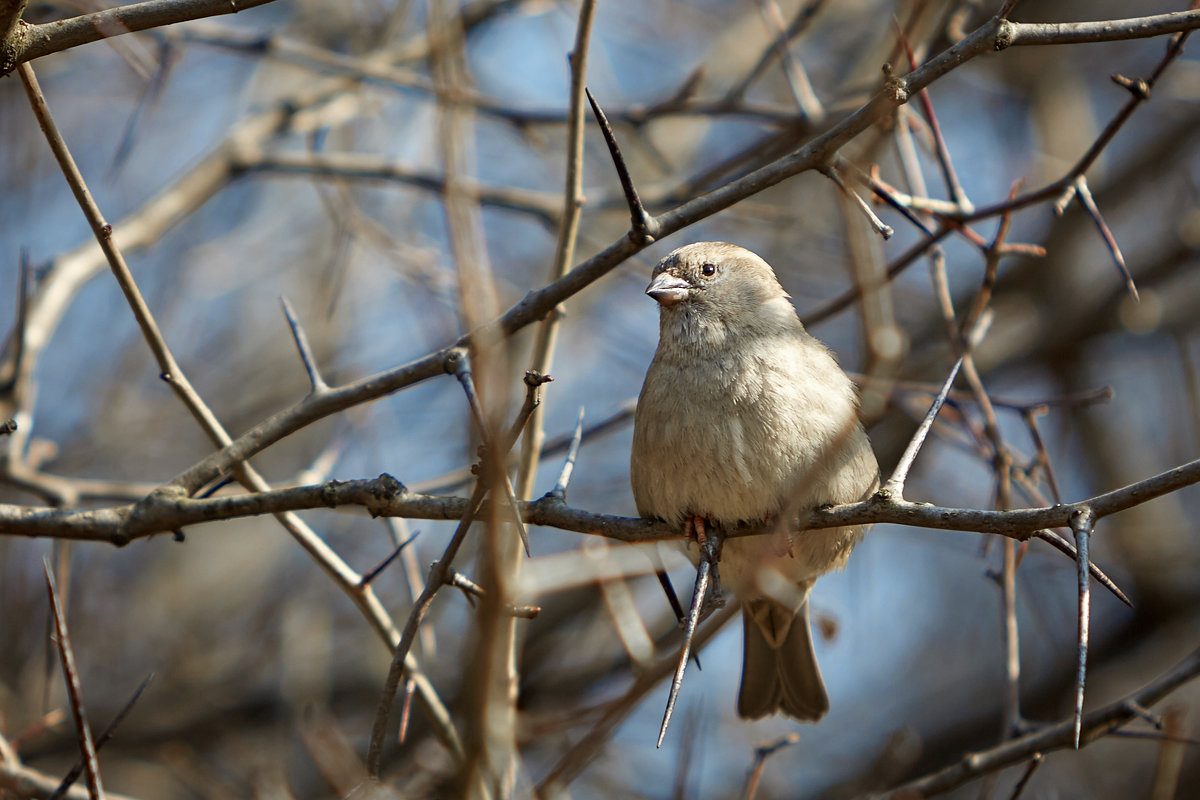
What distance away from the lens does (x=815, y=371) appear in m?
3.88

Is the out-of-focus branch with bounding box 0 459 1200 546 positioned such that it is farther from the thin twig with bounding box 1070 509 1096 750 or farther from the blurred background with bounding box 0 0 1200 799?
the blurred background with bounding box 0 0 1200 799

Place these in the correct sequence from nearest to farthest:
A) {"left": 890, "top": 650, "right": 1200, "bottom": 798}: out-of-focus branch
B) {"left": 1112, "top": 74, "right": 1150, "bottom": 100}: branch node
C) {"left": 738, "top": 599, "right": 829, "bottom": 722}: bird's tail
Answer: {"left": 1112, "top": 74, "right": 1150, "bottom": 100}: branch node < {"left": 890, "top": 650, "right": 1200, "bottom": 798}: out-of-focus branch < {"left": 738, "top": 599, "right": 829, "bottom": 722}: bird's tail

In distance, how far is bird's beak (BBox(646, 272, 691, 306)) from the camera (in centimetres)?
431

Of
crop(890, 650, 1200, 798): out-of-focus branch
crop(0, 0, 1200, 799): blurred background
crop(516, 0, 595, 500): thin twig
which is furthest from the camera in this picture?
crop(0, 0, 1200, 799): blurred background

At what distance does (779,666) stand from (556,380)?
9.84 ft

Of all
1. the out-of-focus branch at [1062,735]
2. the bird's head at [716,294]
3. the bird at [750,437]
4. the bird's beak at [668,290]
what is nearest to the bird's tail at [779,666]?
the bird at [750,437]

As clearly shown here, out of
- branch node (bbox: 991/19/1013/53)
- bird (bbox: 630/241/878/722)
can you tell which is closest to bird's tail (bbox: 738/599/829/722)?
bird (bbox: 630/241/878/722)

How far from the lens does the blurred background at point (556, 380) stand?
6.46 metres

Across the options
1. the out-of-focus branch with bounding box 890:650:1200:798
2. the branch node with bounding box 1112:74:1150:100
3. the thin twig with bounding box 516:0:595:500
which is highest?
the thin twig with bounding box 516:0:595:500

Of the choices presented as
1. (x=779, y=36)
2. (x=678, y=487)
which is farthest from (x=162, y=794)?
(x=779, y=36)

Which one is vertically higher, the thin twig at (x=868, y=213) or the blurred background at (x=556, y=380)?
the blurred background at (x=556, y=380)

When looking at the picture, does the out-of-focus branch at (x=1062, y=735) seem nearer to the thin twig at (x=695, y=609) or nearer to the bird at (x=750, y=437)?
the bird at (x=750, y=437)

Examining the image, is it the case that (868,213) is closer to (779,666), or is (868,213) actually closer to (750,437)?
(750,437)

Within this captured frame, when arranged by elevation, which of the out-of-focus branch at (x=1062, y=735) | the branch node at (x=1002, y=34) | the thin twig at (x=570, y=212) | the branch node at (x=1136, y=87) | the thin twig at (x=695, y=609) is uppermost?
the thin twig at (x=570, y=212)
